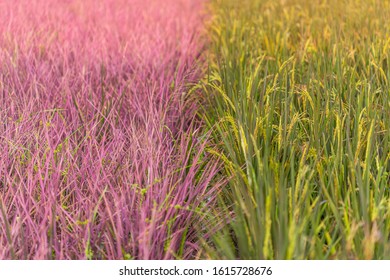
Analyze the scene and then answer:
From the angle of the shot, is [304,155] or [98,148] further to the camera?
[98,148]

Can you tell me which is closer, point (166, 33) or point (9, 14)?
point (166, 33)

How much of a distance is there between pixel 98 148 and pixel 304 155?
0.69 m

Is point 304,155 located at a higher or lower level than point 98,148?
higher

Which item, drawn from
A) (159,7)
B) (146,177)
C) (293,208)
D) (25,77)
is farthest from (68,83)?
(159,7)

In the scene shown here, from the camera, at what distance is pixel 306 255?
138 centimetres

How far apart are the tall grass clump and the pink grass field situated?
0.40 feet

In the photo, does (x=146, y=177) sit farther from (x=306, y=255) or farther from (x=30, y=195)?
(x=306, y=255)

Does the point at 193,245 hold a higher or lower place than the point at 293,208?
lower

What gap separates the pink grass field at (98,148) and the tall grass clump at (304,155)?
12 cm

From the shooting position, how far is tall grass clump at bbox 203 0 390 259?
139cm

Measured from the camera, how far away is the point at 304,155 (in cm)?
170

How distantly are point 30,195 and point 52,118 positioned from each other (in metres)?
0.65

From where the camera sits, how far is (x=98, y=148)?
200 cm
